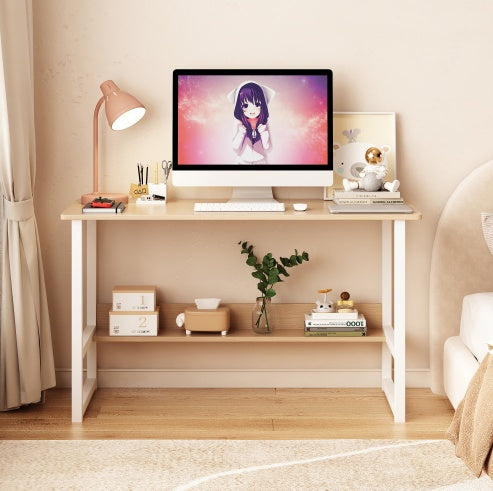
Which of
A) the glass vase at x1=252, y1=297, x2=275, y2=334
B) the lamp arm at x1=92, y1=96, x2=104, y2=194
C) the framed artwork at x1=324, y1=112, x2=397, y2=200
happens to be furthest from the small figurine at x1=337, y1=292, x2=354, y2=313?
the lamp arm at x1=92, y1=96, x2=104, y2=194

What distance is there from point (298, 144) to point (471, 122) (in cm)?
72

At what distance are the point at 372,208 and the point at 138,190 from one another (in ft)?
3.12

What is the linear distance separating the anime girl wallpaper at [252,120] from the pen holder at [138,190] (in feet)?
0.70

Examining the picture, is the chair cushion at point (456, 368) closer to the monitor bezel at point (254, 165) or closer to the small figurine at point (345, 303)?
the small figurine at point (345, 303)

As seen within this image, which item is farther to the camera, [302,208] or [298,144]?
[298,144]

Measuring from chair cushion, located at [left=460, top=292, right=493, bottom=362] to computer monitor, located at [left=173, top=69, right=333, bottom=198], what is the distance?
70cm

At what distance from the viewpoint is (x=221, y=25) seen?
11.2ft

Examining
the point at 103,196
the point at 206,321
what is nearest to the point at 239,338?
the point at 206,321

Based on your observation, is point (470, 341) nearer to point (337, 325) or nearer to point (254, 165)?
point (337, 325)

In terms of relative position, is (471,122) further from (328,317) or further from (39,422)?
(39,422)

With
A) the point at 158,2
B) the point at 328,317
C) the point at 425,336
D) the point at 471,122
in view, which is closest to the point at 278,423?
the point at 328,317

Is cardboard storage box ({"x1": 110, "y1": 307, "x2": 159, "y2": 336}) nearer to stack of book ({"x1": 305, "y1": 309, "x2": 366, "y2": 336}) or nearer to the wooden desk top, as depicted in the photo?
the wooden desk top

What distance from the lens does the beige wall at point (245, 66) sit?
3.42 m

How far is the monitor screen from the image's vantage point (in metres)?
3.33
